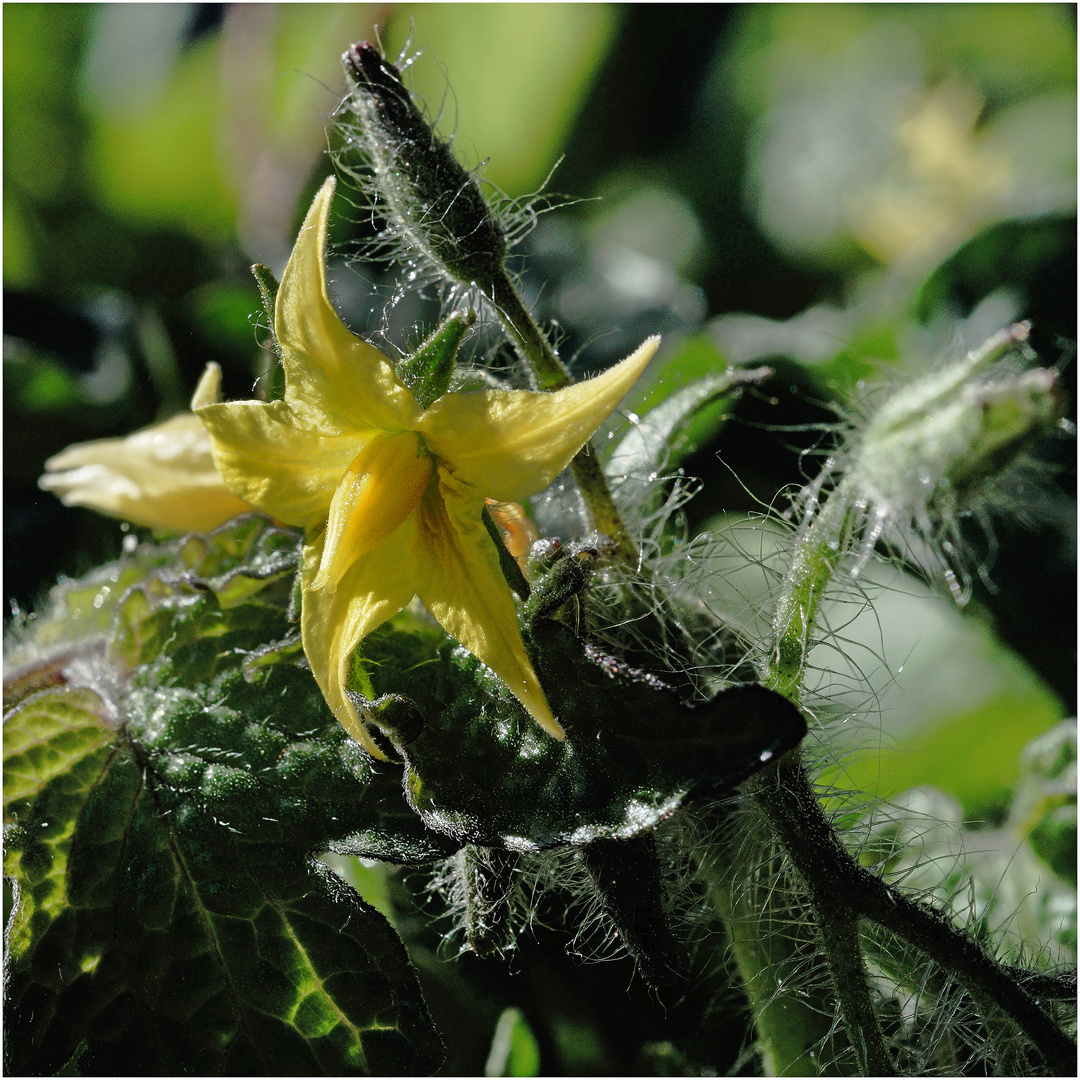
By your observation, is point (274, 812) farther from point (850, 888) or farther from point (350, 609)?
point (850, 888)

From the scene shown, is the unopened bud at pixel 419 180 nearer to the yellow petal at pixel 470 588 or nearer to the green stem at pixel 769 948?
the yellow petal at pixel 470 588

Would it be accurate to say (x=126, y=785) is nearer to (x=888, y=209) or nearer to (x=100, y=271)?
(x=100, y=271)

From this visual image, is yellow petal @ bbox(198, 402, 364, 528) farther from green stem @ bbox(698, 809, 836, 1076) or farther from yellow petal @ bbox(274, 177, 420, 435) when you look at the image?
green stem @ bbox(698, 809, 836, 1076)

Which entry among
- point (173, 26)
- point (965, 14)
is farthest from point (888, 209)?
point (173, 26)

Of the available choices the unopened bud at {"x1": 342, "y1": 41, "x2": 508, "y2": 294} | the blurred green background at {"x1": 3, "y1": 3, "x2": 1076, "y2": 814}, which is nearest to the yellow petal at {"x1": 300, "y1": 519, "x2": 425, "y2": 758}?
the unopened bud at {"x1": 342, "y1": 41, "x2": 508, "y2": 294}

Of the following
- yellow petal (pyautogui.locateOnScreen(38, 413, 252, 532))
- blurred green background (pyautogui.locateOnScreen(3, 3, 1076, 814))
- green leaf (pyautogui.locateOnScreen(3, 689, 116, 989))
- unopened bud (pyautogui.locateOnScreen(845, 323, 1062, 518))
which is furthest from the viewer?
blurred green background (pyautogui.locateOnScreen(3, 3, 1076, 814))

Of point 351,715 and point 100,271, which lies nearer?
point 351,715
